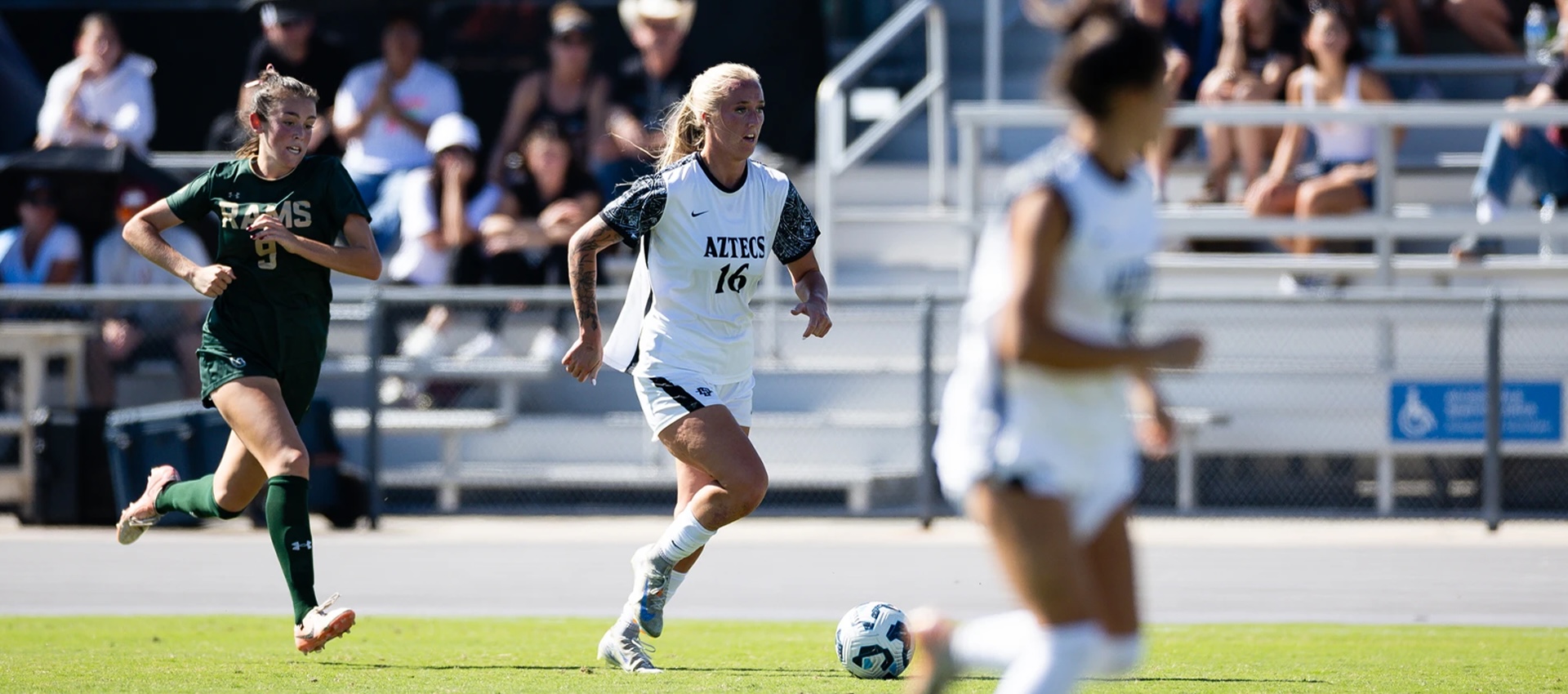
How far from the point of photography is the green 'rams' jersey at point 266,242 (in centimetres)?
702

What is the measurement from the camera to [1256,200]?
13.6 meters

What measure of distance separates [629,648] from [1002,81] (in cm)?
1178

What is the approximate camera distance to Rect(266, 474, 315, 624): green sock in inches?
265

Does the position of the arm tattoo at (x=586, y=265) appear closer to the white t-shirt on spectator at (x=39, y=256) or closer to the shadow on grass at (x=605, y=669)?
the shadow on grass at (x=605, y=669)

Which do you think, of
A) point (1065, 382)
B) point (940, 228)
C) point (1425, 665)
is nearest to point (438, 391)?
point (940, 228)

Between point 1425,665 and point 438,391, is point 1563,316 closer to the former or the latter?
point 1425,665

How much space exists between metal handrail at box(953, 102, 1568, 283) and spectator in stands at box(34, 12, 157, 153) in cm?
651

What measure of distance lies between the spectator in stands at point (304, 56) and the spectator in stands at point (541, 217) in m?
1.64

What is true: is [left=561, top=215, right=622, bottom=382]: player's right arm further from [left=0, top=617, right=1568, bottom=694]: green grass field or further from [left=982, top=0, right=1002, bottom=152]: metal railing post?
[left=982, top=0, right=1002, bottom=152]: metal railing post

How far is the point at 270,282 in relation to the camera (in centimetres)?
708

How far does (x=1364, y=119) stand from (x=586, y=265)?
26.0 ft

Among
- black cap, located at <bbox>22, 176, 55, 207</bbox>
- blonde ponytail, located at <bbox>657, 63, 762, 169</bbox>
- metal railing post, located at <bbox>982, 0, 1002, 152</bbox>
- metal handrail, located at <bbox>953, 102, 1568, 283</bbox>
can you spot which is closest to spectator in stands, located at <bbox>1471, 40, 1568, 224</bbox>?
metal handrail, located at <bbox>953, 102, 1568, 283</bbox>

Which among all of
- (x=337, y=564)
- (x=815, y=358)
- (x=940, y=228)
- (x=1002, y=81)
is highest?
(x=1002, y=81)

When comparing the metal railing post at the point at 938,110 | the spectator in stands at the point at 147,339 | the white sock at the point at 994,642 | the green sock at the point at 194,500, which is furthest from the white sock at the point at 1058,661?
the metal railing post at the point at 938,110
